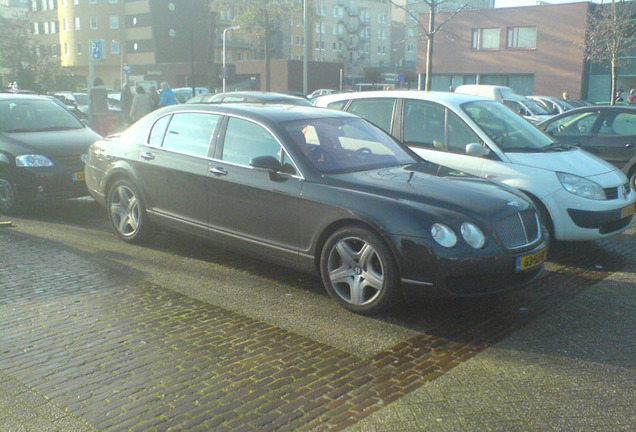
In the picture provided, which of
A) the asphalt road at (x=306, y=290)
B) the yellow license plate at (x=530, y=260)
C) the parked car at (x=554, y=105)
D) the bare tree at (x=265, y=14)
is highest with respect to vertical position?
the bare tree at (x=265, y=14)

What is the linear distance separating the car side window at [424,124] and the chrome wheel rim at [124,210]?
3.25m

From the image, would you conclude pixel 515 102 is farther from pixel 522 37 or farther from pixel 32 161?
pixel 522 37

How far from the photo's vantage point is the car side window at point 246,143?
5979 mm

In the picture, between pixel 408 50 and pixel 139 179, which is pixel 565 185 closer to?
pixel 139 179

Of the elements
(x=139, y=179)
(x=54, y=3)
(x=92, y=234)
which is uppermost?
(x=54, y=3)

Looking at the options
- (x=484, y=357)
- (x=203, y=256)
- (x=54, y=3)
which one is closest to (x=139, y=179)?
(x=203, y=256)

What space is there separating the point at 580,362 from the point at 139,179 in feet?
15.8

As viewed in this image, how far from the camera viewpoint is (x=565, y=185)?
22.6 ft

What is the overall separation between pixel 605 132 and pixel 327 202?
693 cm

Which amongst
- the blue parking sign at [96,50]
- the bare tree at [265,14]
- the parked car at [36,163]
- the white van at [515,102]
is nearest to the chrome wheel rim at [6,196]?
the parked car at [36,163]

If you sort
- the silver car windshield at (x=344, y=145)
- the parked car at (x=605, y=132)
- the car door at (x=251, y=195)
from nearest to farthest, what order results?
the car door at (x=251, y=195) < the silver car windshield at (x=344, y=145) < the parked car at (x=605, y=132)

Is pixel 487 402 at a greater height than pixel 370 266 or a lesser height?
lesser

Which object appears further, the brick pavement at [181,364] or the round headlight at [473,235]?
the round headlight at [473,235]

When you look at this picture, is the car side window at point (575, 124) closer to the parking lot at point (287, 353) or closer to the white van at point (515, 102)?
the parking lot at point (287, 353)
